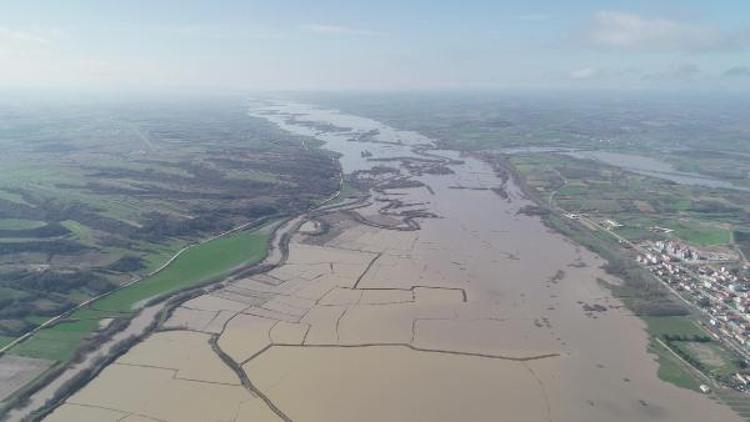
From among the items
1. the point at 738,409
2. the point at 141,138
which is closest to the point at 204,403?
the point at 738,409

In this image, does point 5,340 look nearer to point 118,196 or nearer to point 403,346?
point 403,346

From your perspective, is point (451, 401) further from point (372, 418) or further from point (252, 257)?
point (252, 257)

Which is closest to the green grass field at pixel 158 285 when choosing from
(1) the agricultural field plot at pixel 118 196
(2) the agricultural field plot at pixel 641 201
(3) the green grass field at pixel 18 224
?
(1) the agricultural field plot at pixel 118 196

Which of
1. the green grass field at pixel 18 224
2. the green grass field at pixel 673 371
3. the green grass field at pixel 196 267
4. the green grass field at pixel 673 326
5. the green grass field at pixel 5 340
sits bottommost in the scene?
the green grass field at pixel 673 371

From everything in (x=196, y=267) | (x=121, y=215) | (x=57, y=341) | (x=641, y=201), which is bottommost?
(x=57, y=341)

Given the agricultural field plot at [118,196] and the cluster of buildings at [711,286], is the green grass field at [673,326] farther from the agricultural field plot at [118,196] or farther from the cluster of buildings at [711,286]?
the agricultural field plot at [118,196]

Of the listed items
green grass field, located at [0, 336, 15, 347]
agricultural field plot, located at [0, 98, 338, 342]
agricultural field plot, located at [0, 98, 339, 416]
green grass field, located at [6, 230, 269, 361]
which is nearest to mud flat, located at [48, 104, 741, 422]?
green grass field, located at [6, 230, 269, 361]

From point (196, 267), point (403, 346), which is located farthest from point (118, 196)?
point (403, 346)

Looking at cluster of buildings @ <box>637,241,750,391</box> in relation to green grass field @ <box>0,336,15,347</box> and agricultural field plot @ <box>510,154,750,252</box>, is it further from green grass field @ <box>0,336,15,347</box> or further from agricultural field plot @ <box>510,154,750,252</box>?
green grass field @ <box>0,336,15,347</box>
